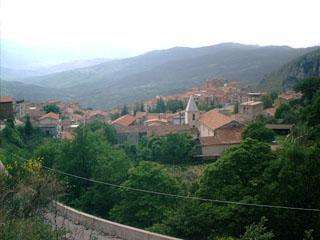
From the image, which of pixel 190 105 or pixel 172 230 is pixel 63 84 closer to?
pixel 190 105

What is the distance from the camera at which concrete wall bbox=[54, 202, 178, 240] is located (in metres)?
10.8

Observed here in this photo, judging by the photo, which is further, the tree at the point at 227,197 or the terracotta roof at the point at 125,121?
the terracotta roof at the point at 125,121

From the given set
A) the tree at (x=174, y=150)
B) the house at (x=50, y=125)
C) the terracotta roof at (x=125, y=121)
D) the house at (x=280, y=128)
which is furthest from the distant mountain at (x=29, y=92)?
the house at (x=280, y=128)

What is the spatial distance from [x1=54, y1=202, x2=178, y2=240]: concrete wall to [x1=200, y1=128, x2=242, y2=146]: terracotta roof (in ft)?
81.1

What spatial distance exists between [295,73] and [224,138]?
172 feet

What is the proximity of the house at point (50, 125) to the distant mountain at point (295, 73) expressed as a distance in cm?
4510

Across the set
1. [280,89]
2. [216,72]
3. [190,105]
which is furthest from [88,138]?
[216,72]

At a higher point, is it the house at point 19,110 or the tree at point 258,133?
the tree at point 258,133

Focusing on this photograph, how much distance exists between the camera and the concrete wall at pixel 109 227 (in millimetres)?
10812

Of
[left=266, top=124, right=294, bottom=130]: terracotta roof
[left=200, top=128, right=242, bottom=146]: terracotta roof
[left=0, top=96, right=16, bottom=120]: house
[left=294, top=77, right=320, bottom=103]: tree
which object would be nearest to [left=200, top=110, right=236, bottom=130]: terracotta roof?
[left=200, top=128, right=242, bottom=146]: terracotta roof

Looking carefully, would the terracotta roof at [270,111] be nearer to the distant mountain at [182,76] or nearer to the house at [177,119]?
the house at [177,119]

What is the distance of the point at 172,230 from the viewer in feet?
45.8

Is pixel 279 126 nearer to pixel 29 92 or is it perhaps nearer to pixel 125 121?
Result: pixel 125 121

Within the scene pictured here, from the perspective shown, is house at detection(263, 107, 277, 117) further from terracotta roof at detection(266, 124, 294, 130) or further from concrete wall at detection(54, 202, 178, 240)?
concrete wall at detection(54, 202, 178, 240)
